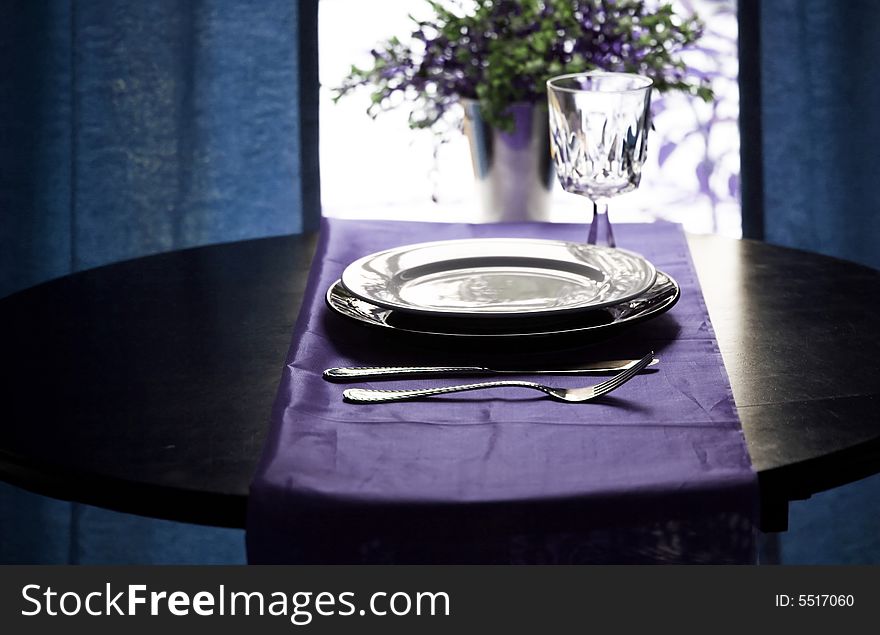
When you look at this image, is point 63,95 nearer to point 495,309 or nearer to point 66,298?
point 66,298

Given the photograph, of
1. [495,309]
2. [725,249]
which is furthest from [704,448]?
[725,249]

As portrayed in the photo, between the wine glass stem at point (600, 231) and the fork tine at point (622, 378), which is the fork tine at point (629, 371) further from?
the wine glass stem at point (600, 231)

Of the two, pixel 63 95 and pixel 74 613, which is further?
pixel 63 95

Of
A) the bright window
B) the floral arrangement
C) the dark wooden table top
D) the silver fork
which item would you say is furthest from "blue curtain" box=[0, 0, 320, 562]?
the silver fork

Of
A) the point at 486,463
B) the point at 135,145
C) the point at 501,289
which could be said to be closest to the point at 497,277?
the point at 501,289

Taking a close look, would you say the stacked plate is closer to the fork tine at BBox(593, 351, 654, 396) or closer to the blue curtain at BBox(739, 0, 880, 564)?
the fork tine at BBox(593, 351, 654, 396)

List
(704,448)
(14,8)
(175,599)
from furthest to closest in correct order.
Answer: (14,8), (175,599), (704,448)

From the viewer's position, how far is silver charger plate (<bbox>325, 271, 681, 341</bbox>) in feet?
3.13

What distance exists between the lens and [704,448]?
2.51ft

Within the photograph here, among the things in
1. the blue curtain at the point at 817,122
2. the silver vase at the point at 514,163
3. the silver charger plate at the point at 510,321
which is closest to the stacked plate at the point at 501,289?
the silver charger plate at the point at 510,321

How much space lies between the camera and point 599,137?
50.2 inches

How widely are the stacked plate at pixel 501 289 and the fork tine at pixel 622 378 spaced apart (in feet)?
0.17

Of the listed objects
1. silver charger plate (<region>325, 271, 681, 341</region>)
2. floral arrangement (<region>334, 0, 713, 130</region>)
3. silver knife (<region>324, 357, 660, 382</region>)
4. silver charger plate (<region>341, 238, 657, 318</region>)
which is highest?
floral arrangement (<region>334, 0, 713, 130</region>)

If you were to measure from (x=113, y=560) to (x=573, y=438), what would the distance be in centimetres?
150
